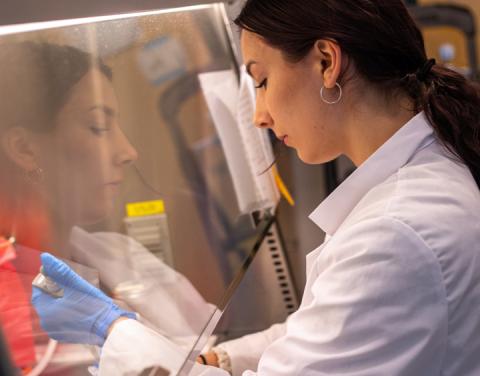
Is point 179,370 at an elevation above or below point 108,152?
below

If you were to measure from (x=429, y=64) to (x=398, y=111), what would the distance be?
0.39 ft

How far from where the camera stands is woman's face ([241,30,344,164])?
1198 mm

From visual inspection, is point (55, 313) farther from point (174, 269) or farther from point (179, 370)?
point (174, 269)

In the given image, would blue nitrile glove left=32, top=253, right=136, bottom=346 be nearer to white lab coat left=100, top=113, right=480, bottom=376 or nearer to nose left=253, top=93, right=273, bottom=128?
white lab coat left=100, top=113, right=480, bottom=376

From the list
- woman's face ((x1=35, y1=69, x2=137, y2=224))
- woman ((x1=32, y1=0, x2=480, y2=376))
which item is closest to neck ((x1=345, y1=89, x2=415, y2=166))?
woman ((x1=32, y1=0, x2=480, y2=376))

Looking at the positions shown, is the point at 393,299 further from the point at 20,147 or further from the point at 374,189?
the point at 20,147

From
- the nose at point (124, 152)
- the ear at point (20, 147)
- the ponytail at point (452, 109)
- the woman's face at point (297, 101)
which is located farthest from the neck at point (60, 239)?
the ponytail at point (452, 109)

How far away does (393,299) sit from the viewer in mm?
986

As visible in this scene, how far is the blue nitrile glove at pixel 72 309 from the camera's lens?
3.29 feet

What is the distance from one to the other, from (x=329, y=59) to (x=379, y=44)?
0.09 metres

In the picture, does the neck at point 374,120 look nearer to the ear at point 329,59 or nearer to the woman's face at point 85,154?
the ear at point 329,59

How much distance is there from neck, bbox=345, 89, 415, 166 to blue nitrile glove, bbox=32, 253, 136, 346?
1.58 ft

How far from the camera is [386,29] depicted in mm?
1191

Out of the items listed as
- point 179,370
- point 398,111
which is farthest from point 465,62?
point 179,370
